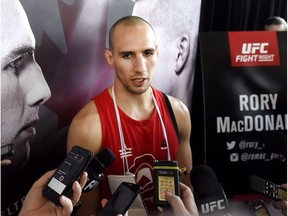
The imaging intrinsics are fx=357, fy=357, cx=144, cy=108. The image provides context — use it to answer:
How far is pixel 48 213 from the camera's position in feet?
3.73

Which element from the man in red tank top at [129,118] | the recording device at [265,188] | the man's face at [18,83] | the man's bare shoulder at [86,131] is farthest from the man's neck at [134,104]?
the recording device at [265,188]

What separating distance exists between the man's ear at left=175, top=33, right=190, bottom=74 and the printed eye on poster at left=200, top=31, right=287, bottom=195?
141mm

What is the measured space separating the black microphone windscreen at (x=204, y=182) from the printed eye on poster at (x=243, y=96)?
0.41 metres

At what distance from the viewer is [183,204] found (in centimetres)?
125

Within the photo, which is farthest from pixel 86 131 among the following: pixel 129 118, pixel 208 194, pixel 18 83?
pixel 208 194

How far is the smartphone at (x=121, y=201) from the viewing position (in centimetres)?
110

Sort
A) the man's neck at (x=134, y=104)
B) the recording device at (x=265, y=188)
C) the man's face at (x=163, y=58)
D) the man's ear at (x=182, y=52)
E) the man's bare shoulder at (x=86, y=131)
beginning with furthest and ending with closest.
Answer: the man's ear at (x=182, y=52) < the man's face at (x=163, y=58) < the man's neck at (x=134, y=104) < the man's bare shoulder at (x=86, y=131) < the recording device at (x=265, y=188)

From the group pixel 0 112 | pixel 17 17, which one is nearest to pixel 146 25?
pixel 17 17

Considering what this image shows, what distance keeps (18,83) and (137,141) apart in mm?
558

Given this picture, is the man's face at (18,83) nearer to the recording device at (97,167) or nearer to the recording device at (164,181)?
the recording device at (97,167)

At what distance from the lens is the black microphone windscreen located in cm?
132

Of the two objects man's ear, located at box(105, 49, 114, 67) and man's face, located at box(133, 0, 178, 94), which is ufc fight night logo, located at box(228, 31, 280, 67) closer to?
man's face, located at box(133, 0, 178, 94)

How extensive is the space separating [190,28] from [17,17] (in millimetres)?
922

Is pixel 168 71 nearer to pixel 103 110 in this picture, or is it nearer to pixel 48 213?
pixel 103 110
